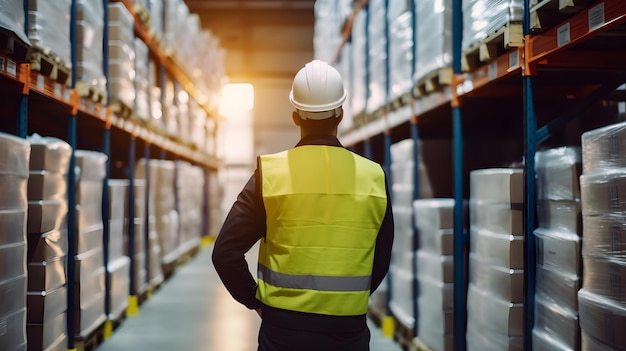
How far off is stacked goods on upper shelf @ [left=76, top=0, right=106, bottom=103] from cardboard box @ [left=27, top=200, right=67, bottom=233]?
1.10 metres

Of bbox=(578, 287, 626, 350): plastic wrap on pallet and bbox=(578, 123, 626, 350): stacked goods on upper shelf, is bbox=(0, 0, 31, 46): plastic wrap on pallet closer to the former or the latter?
bbox=(578, 123, 626, 350): stacked goods on upper shelf

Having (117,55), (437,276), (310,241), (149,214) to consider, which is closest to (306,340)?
(310,241)

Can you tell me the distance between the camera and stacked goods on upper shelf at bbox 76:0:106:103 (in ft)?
15.6

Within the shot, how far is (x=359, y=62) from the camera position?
7242 mm

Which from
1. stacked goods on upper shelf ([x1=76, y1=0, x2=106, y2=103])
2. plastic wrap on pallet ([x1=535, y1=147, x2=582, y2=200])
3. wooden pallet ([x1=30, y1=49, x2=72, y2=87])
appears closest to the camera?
plastic wrap on pallet ([x1=535, y1=147, x2=582, y2=200])

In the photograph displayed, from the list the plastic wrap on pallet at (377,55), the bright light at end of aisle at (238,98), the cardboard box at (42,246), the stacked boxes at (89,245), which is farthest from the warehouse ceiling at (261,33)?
the cardboard box at (42,246)

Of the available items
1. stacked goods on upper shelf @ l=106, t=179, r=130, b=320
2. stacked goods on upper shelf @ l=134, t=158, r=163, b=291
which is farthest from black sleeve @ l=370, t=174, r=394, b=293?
stacked goods on upper shelf @ l=134, t=158, r=163, b=291

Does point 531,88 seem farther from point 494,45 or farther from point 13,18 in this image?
point 13,18

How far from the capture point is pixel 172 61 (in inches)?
340

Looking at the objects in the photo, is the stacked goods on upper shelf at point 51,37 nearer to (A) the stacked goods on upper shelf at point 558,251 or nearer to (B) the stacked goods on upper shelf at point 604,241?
(A) the stacked goods on upper shelf at point 558,251

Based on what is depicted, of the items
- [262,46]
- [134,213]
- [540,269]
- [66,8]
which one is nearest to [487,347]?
[540,269]

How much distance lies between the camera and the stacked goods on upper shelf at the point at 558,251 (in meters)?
2.79

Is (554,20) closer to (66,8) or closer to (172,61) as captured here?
(66,8)

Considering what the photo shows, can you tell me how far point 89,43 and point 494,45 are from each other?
3102mm
